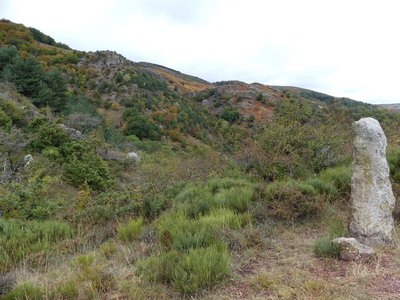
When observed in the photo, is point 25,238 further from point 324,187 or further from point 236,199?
point 324,187

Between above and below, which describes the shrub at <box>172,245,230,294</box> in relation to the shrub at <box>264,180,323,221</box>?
below

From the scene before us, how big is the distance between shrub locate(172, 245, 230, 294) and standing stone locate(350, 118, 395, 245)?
2117 mm

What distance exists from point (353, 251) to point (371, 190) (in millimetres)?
1094

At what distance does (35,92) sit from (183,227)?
2430 centimetres

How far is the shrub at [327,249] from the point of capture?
4.42 meters

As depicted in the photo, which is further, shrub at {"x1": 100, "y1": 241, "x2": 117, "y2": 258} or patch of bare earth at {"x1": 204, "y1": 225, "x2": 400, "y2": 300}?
shrub at {"x1": 100, "y1": 241, "x2": 117, "y2": 258}

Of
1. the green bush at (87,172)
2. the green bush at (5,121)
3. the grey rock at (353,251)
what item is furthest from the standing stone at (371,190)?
the green bush at (5,121)

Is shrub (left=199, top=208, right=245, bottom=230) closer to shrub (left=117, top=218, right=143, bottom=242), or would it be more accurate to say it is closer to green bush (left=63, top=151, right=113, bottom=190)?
shrub (left=117, top=218, right=143, bottom=242)

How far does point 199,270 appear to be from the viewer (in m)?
3.74

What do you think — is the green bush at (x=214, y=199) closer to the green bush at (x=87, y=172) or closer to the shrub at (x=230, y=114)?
the green bush at (x=87, y=172)

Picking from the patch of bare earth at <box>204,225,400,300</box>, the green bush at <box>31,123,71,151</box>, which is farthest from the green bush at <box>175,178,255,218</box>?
the green bush at <box>31,123,71,151</box>

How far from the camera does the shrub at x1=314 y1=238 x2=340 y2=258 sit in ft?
14.5

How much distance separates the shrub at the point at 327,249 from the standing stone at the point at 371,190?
0.75 m

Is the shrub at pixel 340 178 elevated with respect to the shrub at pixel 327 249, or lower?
elevated
